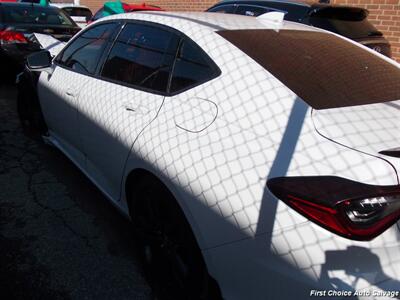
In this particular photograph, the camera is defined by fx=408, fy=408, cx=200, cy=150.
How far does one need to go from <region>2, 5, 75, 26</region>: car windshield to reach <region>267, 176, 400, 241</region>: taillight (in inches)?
297

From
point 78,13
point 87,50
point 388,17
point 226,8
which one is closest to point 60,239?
point 87,50

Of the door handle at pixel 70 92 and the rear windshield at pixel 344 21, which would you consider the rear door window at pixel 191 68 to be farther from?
the rear windshield at pixel 344 21

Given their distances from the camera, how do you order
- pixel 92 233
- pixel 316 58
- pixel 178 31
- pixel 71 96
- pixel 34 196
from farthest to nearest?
pixel 34 196, pixel 71 96, pixel 92 233, pixel 178 31, pixel 316 58

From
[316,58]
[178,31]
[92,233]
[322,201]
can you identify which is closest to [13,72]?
[92,233]

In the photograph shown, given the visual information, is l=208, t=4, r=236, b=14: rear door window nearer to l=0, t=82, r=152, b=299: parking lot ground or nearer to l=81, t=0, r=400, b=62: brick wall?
l=81, t=0, r=400, b=62: brick wall

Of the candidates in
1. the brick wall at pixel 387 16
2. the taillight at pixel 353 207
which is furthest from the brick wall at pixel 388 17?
the taillight at pixel 353 207

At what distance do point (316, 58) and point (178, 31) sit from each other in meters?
0.83

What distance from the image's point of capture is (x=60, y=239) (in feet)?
9.73

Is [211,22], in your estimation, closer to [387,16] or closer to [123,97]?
[123,97]

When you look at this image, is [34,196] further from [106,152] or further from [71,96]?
[106,152]

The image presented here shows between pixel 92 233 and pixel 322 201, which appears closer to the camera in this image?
pixel 322 201

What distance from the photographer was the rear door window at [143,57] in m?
2.48

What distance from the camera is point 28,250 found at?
2.84 meters

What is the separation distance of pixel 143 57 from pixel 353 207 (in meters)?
1.75
